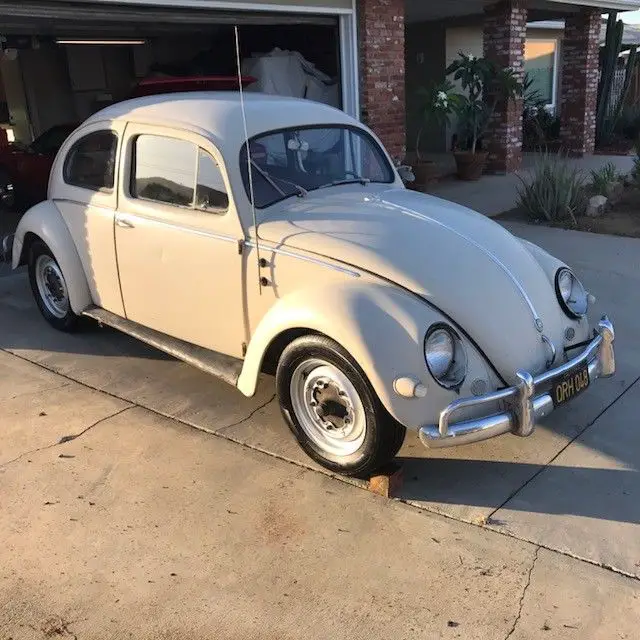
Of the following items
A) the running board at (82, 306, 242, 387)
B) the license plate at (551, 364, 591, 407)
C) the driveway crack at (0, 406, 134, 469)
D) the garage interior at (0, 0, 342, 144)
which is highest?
the garage interior at (0, 0, 342, 144)

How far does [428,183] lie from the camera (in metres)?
12.1

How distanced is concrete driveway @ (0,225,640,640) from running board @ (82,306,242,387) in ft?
1.20

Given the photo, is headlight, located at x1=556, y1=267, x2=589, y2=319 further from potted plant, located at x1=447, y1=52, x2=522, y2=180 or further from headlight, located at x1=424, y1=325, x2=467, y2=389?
potted plant, located at x1=447, y1=52, x2=522, y2=180

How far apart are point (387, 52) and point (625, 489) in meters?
8.28

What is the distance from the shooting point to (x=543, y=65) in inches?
810

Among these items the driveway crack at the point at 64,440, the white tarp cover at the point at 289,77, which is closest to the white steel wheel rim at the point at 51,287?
the driveway crack at the point at 64,440

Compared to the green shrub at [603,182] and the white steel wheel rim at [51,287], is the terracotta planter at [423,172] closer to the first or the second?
the green shrub at [603,182]

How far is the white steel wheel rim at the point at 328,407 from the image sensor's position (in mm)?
3494

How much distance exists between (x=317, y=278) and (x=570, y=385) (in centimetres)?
→ 140

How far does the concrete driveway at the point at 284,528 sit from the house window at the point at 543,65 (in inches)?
687

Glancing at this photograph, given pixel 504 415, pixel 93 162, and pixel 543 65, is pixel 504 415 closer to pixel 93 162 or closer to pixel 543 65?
pixel 93 162

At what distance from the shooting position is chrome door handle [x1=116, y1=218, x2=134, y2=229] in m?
4.68

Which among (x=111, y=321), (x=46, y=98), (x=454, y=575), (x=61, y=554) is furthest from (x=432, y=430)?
(x=46, y=98)

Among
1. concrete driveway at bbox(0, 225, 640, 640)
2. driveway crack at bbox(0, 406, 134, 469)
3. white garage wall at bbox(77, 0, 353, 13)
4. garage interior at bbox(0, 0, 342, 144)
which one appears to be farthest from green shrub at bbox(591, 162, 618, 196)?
driveway crack at bbox(0, 406, 134, 469)
